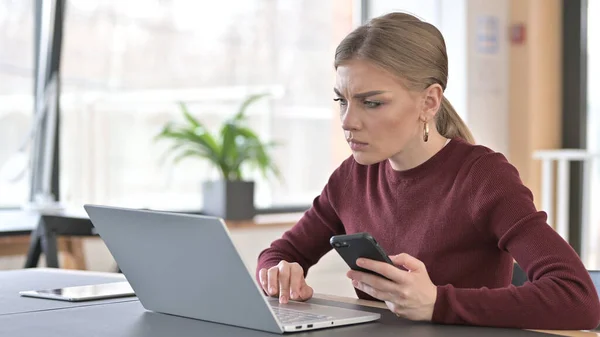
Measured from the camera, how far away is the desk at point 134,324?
1.41 meters

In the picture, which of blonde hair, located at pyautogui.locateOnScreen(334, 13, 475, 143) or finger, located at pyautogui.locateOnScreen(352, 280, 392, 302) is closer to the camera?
finger, located at pyautogui.locateOnScreen(352, 280, 392, 302)

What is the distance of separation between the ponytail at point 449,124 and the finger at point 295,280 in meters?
0.43

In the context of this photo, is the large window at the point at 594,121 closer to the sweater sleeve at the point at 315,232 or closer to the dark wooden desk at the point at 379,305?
the sweater sleeve at the point at 315,232

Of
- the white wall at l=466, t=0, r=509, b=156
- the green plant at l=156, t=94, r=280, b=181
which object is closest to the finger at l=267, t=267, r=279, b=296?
the green plant at l=156, t=94, r=280, b=181

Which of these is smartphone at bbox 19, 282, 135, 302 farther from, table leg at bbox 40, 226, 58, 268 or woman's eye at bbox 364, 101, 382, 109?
table leg at bbox 40, 226, 58, 268

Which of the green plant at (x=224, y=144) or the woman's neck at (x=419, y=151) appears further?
the green plant at (x=224, y=144)

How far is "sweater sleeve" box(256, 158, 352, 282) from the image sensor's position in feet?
6.82

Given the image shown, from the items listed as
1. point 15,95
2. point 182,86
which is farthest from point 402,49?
point 182,86

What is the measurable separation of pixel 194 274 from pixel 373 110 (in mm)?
499

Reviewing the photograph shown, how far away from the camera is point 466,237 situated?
5.84 ft

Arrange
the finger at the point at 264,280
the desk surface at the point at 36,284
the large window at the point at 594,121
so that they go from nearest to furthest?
the desk surface at the point at 36,284 → the finger at the point at 264,280 → the large window at the point at 594,121

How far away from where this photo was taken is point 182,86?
14.0 ft

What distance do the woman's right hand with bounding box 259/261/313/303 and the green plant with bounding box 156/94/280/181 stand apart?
229 cm

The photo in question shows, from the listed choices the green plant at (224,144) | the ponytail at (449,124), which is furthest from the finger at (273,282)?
the green plant at (224,144)
